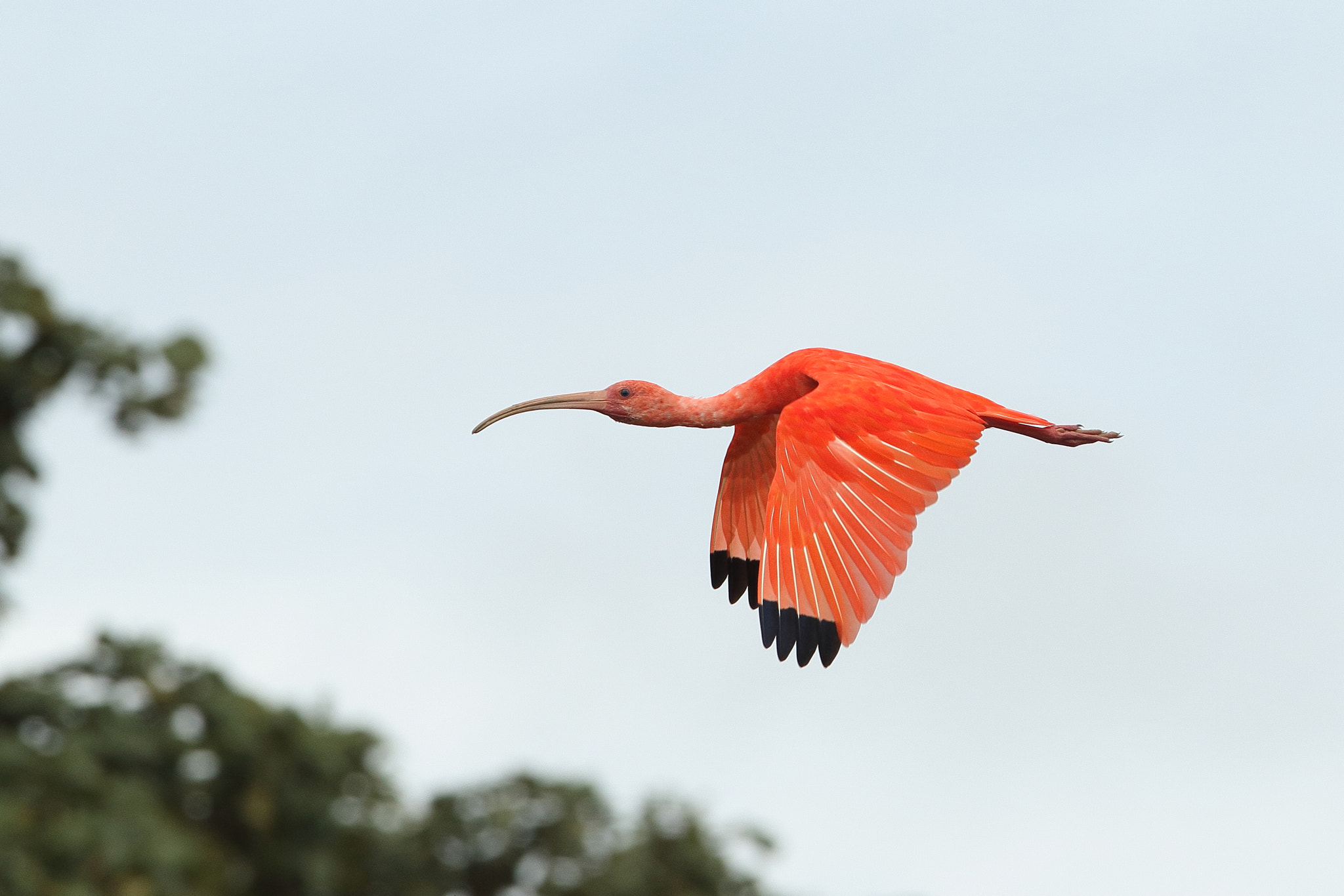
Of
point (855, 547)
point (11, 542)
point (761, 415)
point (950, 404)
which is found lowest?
point (855, 547)

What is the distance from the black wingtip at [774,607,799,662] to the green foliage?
673 inches

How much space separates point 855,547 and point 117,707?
17918 millimetres

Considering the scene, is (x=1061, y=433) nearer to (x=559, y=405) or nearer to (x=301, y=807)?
(x=559, y=405)

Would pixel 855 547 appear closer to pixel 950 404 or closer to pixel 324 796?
pixel 950 404

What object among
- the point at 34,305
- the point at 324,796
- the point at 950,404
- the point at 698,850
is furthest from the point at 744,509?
the point at 34,305

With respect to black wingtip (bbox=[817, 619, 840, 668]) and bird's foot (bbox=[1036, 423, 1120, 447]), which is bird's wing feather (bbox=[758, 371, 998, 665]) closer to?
black wingtip (bbox=[817, 619, 840, 668])

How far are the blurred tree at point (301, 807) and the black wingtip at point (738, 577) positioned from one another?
11.9 metres

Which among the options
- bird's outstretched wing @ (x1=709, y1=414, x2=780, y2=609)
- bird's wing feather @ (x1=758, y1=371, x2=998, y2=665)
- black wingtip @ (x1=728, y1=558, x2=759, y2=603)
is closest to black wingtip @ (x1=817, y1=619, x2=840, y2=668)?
bird's wing feather @ (x1=758, y1=371, x2=998, y2=665)

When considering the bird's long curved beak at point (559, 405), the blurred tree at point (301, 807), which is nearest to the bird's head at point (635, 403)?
the bird's long curved beak at point (559, 405)

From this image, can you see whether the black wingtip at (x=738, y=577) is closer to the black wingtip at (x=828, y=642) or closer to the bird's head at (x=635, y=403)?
the bird's head at (x=635, y=403)

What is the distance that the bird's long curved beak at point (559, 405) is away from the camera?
1132 centimetres

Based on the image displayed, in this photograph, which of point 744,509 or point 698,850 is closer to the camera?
point 744,509

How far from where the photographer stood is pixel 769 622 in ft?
29.8

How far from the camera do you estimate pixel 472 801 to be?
24562mm
